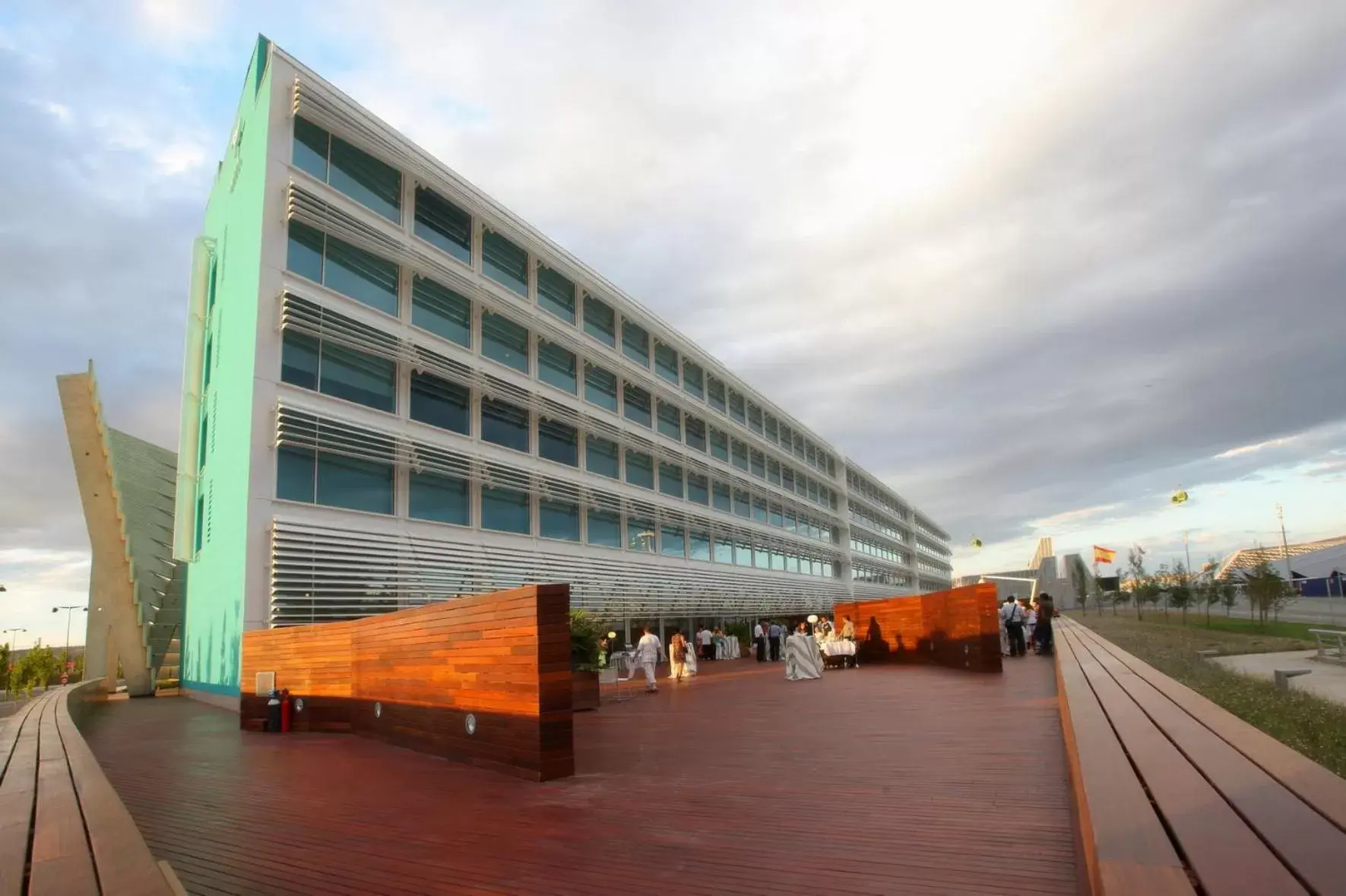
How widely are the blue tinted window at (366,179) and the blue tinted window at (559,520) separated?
34.3 ft

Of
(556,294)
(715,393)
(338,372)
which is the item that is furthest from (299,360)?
(715,393)

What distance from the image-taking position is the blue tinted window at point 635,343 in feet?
115

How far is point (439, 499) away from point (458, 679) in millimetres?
14727

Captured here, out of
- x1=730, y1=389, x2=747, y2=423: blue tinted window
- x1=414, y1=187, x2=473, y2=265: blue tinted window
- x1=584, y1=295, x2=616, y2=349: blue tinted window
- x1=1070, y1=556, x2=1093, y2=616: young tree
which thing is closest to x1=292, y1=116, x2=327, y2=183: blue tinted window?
x1=414, y1=187, x2=473, y2=265: blue tinted window

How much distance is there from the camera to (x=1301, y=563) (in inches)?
2490

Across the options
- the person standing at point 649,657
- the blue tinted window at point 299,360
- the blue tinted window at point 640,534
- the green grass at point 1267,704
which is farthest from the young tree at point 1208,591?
the blue tinted window at point 299,360

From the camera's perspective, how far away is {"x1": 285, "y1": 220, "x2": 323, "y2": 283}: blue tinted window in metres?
20.4

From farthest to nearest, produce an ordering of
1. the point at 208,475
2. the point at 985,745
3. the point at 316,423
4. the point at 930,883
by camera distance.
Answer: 1. the point at 208,475
2. the point at 316,423
3. the point at 985,745
4. the point at 930,883

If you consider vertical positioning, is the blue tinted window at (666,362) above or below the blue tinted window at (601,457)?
above

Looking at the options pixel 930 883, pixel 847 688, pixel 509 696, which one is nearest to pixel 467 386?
pixel 847 688

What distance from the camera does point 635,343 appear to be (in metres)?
36.0

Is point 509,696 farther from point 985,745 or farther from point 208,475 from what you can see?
point 208,475

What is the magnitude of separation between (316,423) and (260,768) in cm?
1189

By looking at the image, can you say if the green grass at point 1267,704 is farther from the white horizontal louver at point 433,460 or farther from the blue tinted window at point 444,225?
the blue tinted window at point 444,225
